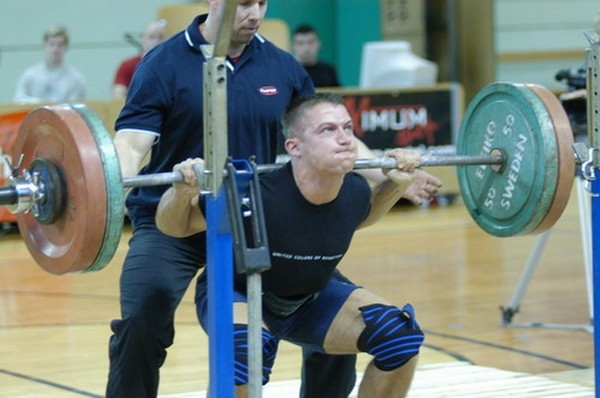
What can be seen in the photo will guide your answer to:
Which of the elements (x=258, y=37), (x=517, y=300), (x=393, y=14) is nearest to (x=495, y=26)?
(x=393, y=14)

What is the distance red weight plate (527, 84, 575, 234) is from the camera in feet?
13.8

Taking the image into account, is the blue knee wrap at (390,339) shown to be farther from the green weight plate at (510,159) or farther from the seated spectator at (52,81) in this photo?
the seated spectator at (52,81)

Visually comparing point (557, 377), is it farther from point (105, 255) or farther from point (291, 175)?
point (105, 255)

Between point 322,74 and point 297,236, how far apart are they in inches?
305

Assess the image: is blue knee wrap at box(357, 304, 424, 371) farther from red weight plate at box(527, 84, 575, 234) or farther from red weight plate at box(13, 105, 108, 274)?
red weight plate at box(13, 105, 108, 274)

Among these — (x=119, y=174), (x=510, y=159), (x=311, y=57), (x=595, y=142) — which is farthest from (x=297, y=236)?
(x=311, y=57)

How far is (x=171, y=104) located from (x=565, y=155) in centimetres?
133

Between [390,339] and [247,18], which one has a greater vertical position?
[247,18]

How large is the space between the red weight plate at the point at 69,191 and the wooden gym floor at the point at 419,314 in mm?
1641

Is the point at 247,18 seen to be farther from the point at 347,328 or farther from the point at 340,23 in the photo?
the point at 340,23

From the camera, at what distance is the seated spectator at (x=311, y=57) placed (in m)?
11.6

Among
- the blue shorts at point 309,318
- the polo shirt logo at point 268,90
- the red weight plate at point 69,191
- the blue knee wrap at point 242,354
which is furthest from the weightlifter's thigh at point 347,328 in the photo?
the red weight plate at point 69,191

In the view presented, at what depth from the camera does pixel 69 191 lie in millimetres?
3682

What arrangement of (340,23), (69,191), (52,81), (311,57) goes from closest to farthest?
(69,191), (52,81), (311,57), (340,23)
